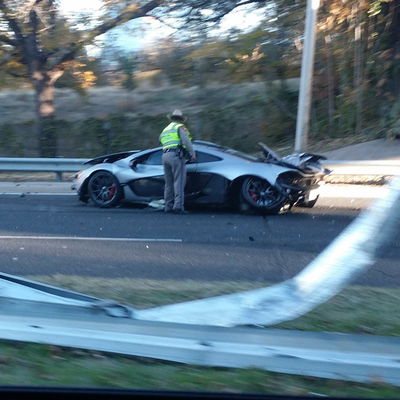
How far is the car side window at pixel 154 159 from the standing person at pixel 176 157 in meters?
0.60

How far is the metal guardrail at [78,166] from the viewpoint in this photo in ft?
48.5

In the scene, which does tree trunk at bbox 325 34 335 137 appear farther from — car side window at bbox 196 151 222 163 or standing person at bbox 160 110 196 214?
standing person at bbox 160 110 196 214

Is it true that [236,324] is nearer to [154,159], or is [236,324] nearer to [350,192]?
[154,159]

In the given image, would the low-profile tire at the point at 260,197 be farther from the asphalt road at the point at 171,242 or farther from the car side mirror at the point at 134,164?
the car side mirror at the point at 134,164

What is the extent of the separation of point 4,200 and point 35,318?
10.1 metres

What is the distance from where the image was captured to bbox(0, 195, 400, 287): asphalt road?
25.2 ft

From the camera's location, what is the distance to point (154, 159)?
12531 millimetres

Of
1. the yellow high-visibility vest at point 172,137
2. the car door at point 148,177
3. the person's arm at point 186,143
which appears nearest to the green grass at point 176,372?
the person's arm at point 186,143

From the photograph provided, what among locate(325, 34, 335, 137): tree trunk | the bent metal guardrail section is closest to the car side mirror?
the bent metal guardrail section

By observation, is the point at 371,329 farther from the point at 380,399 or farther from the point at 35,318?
the point at 35,318

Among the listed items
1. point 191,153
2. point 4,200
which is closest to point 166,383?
point 191,153

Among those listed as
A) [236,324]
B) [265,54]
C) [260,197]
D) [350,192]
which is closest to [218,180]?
[260,197]

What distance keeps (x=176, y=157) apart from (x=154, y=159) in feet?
3.08

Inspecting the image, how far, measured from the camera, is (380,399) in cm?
338
